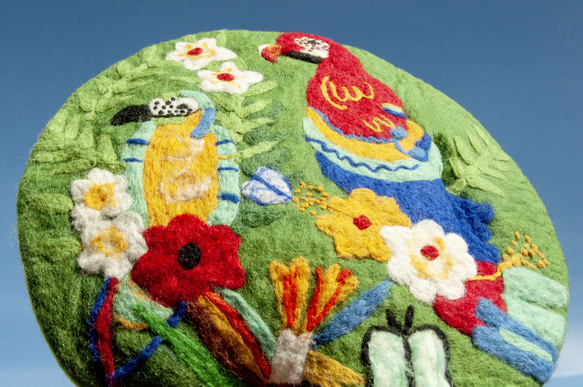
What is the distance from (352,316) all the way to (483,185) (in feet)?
3.63

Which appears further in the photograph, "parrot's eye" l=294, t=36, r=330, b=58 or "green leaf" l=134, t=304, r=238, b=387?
"parrot's eye" l=294, t=36, r=330, b=58

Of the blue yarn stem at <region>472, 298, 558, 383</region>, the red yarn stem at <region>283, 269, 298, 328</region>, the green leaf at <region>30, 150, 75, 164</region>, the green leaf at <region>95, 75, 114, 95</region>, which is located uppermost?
the green leaf at <region>95, 75, 114, 95</region>

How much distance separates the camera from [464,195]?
296 cm

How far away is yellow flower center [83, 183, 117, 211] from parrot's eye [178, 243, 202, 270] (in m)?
0.39

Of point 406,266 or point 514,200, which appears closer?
point 406,266

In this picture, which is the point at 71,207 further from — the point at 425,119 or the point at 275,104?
the point at 425,119

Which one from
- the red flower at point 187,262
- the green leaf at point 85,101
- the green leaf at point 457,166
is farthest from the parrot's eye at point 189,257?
the green leaf at point 457,166

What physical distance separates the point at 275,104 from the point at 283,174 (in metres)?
0.46

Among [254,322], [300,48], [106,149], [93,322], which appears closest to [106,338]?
[93,322]

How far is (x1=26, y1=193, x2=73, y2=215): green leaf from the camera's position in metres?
2.68

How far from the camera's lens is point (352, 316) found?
7.75 ft

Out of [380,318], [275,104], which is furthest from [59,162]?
[380,318]

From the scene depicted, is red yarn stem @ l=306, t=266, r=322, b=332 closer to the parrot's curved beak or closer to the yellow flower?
the yellow flower

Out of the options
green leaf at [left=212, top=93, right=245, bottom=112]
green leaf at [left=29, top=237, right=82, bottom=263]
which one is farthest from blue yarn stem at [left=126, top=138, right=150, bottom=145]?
green leaf at [left=29, top=237, right=82, bottom=263]
